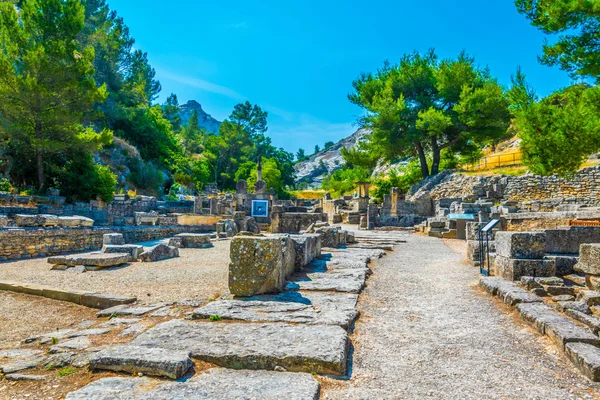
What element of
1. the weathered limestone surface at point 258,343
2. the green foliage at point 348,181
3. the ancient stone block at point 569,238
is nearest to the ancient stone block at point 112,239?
the weathered limestone surface at point 258,343

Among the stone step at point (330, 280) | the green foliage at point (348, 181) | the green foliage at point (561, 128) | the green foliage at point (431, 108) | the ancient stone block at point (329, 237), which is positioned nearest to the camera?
the stone step at point (330, 280)

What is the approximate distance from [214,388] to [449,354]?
2.12 metres

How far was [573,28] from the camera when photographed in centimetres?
938

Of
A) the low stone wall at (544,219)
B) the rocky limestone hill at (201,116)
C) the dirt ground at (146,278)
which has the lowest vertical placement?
the dirt ground at (146,278)

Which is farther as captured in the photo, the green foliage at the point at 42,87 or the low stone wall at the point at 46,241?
the green foliage at the point at 42,87

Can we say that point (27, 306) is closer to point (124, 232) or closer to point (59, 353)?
point (59, 353)

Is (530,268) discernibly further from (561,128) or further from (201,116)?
(201,116)

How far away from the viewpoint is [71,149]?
21.5 metres

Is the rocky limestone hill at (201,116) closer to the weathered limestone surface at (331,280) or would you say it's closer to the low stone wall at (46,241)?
the low stone wall at (46,241)

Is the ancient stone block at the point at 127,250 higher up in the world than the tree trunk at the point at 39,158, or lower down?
lower down

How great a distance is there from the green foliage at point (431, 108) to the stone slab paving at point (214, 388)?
2969 centimetres

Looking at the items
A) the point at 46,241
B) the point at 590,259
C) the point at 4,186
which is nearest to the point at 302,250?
the point at 590,259

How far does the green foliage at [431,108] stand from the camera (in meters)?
29.5

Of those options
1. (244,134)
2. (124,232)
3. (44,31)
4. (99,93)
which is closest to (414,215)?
(124,232)
